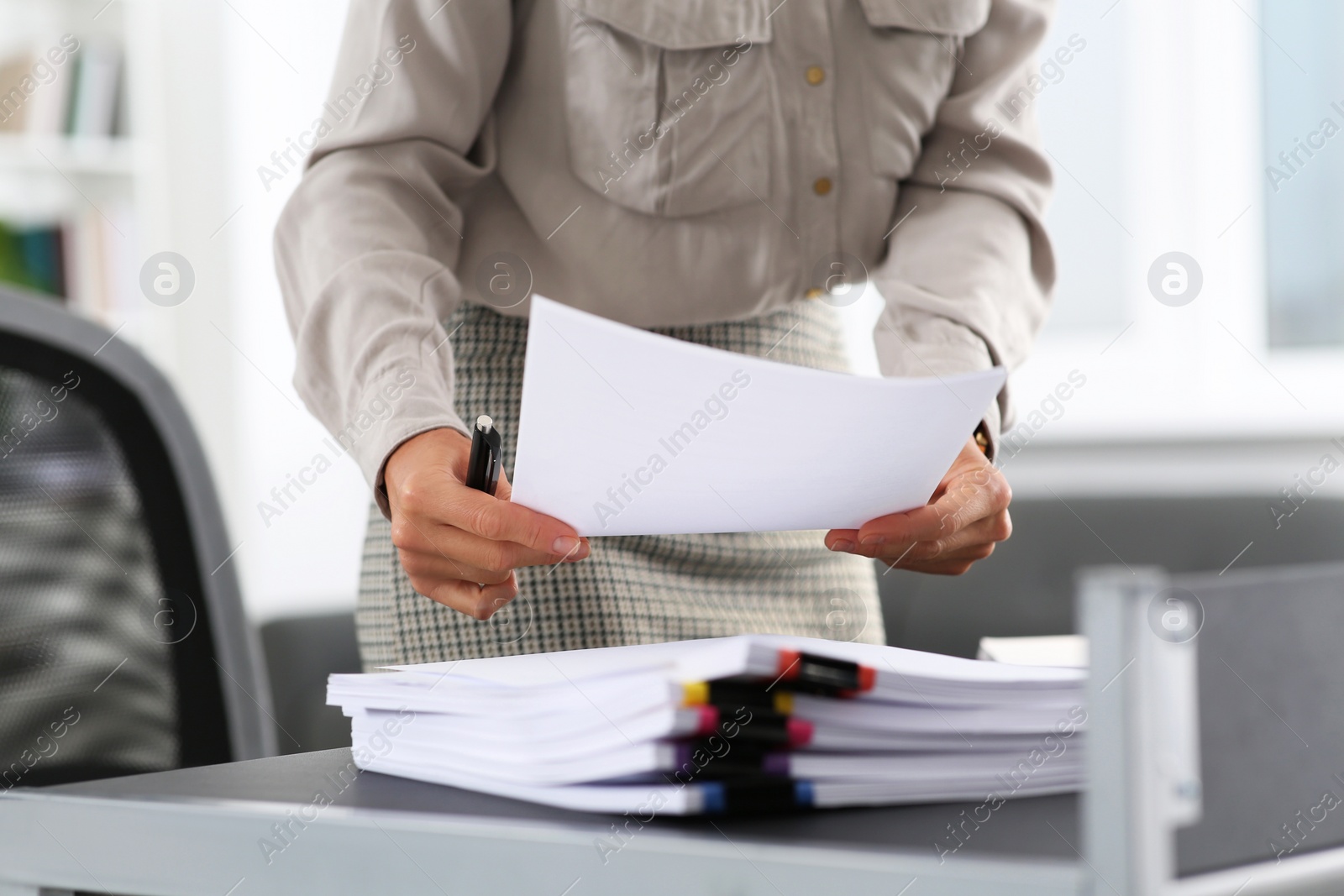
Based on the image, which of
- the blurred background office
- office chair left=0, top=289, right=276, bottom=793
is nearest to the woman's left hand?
office chair left=0, top=289, right=276, bottom=793

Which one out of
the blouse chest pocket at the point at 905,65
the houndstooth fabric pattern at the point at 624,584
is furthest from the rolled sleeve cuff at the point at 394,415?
the blouse chest pocket at the point at 905,65

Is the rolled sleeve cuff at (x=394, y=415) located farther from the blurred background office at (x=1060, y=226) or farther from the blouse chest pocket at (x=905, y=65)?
the blurred background office at (x=1060, y=226)

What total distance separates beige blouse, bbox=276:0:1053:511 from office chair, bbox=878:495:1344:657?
0.93m

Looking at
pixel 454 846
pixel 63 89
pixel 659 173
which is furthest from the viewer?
pixel 63 89

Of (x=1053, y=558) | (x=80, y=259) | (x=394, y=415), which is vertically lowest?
(x=1053, y=558)

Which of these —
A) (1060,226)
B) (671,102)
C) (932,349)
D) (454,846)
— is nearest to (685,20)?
(671,102)

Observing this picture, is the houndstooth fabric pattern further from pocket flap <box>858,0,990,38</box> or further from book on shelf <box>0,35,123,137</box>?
book on shelf <box>0,35,123,137</box>

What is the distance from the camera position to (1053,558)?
5.91ft

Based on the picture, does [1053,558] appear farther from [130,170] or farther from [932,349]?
[130,170]

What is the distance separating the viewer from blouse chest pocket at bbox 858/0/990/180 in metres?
0.91

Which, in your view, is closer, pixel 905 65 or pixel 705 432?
pixel 705 432

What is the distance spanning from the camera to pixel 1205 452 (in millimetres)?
2490

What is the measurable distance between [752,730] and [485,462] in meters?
0.28

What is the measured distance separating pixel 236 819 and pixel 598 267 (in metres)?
0.55
